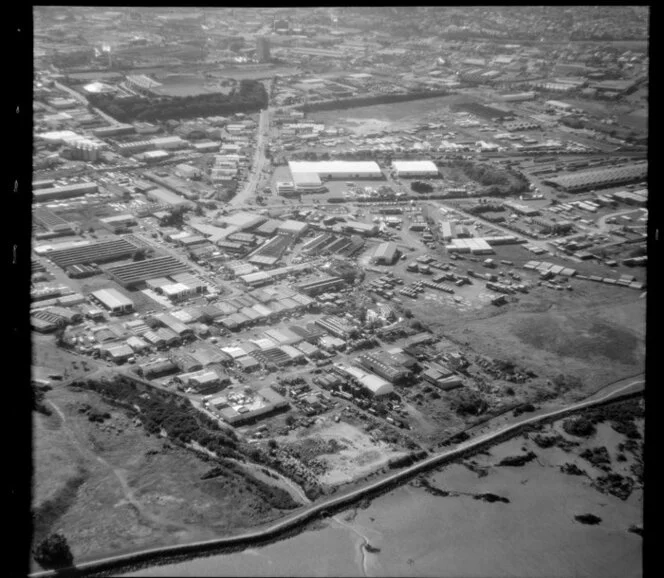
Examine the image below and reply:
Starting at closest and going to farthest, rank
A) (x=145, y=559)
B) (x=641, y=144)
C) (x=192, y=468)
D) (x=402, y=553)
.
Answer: (x=145, y=559) → (x=402, y=553) → (x=192, y=468) → (x=641, y=144)

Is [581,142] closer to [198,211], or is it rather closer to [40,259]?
[198,211]

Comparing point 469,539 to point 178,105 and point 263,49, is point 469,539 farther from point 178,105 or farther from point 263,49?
point 263,49

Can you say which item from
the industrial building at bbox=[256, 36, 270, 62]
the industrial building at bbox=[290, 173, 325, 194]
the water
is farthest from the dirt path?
the industrial building at bbox=[256, 36, 270, 62]

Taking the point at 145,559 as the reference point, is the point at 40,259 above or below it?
above

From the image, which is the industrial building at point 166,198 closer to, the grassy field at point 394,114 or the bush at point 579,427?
the grassy field at point 394,114

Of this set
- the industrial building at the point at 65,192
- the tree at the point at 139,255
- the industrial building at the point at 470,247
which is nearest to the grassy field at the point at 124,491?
the tree at the point at 139,255

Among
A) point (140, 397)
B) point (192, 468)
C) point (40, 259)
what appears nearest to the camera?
point (192, 468)

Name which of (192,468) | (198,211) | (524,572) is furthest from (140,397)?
(198,211)
